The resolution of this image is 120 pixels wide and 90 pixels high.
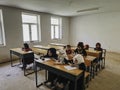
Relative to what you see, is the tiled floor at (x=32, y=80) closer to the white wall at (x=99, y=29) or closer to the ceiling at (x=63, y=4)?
the ceiling at (x=63, y=4)

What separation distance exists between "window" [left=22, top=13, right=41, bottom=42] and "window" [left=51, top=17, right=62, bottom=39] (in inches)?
56.3

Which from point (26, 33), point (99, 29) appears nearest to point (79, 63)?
point (26, 33)

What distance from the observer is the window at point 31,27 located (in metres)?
5.58

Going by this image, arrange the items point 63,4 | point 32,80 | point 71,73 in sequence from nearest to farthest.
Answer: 1. point 71,73
2. point 32,80
3. point 63,4

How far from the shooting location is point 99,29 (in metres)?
7.03

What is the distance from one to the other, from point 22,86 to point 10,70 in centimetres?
138

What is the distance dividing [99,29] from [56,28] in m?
3.16

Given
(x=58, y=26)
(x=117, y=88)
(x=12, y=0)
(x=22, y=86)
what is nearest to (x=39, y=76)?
(x=22, y=86)

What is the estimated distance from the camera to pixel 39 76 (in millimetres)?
3352

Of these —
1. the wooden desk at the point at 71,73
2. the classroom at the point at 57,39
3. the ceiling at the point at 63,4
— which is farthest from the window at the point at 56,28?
the wooden desk at the point at 71,73

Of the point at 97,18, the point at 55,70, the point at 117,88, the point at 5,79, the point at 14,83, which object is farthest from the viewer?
the point at 97,18

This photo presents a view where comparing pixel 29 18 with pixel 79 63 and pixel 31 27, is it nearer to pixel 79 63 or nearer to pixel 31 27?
pixel 31 27

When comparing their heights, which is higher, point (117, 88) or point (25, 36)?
point (25, 36)

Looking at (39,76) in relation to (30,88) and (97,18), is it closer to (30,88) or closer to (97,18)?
(30,88)
